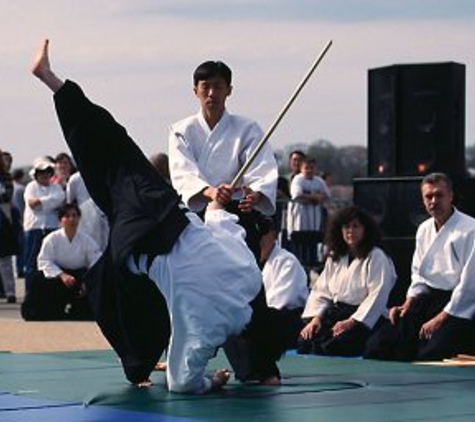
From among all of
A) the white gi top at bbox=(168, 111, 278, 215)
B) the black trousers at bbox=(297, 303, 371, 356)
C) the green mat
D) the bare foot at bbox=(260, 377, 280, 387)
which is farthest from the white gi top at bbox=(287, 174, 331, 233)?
the bare foot at bbox=(260, 377, 280, 387)

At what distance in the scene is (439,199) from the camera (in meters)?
8.65

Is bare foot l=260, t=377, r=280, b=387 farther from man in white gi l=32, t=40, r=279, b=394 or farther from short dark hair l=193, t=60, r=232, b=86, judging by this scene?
short dark hair l=193, t=60, r=232, b=86

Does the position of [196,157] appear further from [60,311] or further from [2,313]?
[2,313]

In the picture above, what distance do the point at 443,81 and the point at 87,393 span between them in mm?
6184

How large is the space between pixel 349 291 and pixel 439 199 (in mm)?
850

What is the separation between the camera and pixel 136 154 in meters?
6.55

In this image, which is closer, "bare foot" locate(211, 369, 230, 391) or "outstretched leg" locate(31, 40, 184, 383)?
"outstretched leg" locate(31, 40, 184, 383)

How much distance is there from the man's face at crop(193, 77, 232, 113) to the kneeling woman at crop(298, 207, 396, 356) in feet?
6.47

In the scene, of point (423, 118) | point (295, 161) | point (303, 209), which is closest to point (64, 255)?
point (423, 118)

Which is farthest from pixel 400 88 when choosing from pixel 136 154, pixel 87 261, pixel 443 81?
pixel 136 154

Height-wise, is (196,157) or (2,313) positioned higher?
(196,157)

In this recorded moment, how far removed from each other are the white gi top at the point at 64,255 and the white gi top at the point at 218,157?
5.09 m

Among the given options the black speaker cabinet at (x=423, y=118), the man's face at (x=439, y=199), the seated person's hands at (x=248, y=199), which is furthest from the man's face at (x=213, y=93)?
the black speaker cabinet at (x=423, y=118)

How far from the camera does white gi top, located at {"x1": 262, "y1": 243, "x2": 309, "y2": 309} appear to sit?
359 inches
